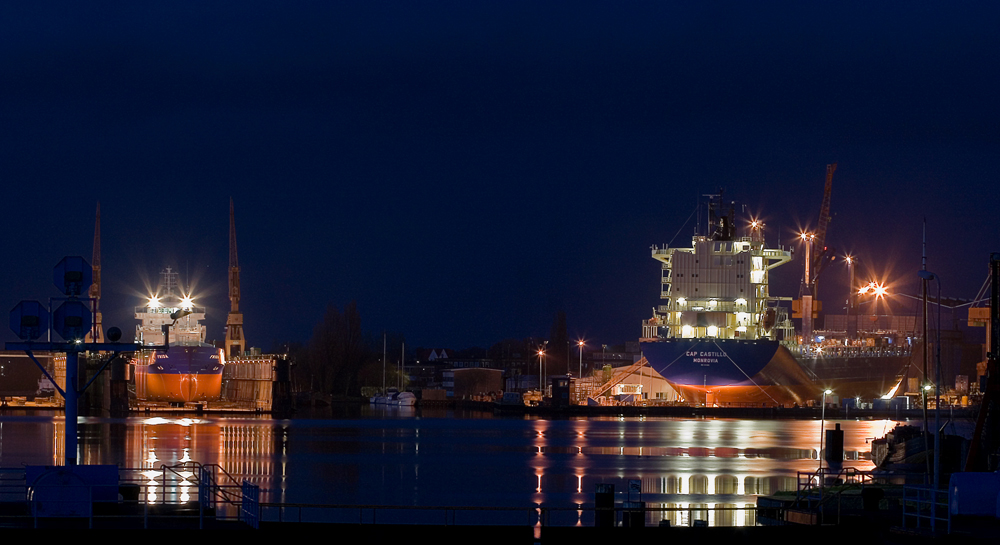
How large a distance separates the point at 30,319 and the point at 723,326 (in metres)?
90.7

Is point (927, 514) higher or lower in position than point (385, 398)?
higher

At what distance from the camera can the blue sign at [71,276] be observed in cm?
2309

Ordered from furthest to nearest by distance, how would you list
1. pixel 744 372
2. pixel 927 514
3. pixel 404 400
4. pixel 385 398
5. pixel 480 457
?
pixel 385 398 → pixel 404 400 → pixel 744 372 → pixel 480 457 → pixel 927 514

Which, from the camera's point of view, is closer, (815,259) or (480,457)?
(480,457)

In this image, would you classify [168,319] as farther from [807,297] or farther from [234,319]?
[807,297]

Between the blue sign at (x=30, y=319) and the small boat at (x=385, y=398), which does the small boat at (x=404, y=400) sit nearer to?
the small boat at (x=385, y=398)

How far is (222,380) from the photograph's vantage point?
138875 mm

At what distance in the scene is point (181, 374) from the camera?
126 metres

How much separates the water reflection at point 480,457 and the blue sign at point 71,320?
267 cm

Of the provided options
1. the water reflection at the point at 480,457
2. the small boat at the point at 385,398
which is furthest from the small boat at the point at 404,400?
the water reflection at the point at 480,457

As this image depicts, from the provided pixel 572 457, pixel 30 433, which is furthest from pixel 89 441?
pixel 572 457

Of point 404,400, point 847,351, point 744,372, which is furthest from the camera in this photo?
point 404,400

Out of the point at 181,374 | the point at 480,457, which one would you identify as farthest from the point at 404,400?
the point at 480,457

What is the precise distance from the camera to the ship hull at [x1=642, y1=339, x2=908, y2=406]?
107812 millimetres
